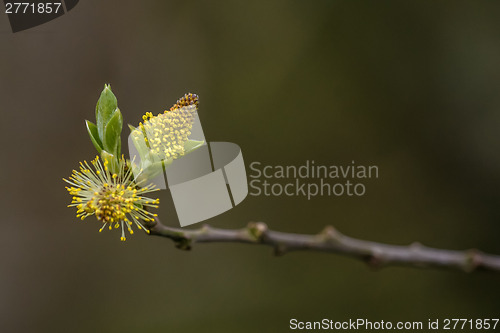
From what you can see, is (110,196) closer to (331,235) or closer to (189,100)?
(189,100)

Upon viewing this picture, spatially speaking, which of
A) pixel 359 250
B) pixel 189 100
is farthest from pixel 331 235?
pixel 189 100

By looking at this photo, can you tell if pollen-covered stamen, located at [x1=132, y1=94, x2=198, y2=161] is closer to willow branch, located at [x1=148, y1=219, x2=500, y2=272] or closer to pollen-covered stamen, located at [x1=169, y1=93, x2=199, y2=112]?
pollen-covered stamen, located at [x1=169, y1=93, x2=199, y2=112]

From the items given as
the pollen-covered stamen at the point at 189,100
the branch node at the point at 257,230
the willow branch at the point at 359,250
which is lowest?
the willow branch at the point at 359,250

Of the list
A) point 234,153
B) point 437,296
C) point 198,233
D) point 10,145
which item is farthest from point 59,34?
point 437,296

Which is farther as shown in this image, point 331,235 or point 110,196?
point 110,196

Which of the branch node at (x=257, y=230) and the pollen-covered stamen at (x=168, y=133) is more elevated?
the pollen-covered stamen at (x=168, y=133)

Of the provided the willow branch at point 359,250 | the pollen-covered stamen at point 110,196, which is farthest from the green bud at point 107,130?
the willow branch at point 359,250

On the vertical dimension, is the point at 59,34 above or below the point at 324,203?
above

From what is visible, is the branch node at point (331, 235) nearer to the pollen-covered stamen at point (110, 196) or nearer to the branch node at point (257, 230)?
the branch node at point (257, 230)

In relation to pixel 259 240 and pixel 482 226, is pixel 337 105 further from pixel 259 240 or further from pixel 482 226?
pixel 259 240
